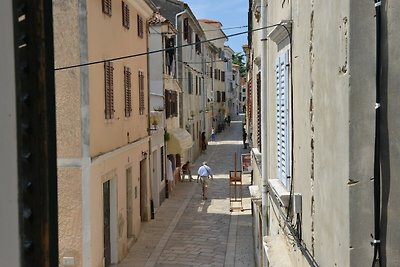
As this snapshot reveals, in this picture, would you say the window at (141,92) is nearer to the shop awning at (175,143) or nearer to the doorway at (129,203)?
the doorway at (129,203)

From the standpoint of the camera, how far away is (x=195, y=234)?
17953 millimetres

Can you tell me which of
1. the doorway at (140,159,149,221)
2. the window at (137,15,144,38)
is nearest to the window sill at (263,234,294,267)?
the doorway at (140,159,149,221)

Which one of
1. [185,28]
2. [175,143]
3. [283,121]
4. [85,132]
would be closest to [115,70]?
[85,132]

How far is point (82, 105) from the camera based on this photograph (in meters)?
11.8

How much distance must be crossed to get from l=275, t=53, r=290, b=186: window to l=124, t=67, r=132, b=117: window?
9.34 meters

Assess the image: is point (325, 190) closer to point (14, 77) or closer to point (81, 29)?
point (14, 77)

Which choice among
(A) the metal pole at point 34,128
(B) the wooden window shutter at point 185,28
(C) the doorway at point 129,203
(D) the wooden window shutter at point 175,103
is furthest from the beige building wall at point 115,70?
(B) the wooden window shutter at point 185,28

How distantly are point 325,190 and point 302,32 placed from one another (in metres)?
1.75

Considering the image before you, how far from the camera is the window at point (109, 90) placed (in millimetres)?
13547

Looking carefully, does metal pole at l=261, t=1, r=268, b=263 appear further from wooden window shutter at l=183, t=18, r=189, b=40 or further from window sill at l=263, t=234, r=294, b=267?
wooden window shutter at l=183, t=18, r=189, b=40

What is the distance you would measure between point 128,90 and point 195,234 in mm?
5294


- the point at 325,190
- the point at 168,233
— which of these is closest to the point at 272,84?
the point at 325,190

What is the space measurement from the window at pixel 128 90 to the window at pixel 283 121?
9342 millimetres

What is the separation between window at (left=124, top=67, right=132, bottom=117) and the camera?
16234 millimetres
